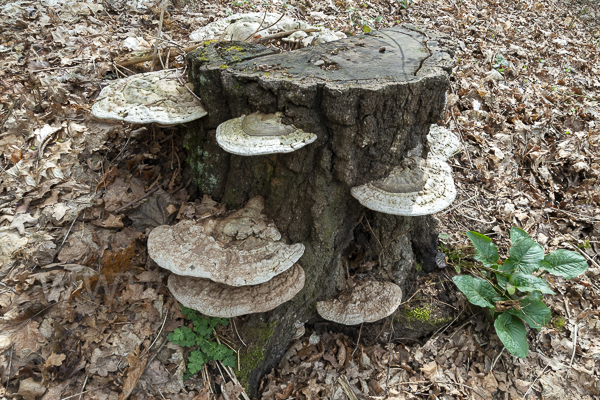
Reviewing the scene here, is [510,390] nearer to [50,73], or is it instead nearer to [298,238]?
[298,238]

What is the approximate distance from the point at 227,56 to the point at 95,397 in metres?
3.27

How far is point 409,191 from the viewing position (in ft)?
9.92

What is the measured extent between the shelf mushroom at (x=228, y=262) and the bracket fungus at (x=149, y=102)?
0.98 m

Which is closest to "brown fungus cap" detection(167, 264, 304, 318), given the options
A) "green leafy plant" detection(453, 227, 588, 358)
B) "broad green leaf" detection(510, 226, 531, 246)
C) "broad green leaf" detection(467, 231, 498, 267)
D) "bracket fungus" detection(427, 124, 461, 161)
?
"green leafy plant" detection(453, 227, 588, 358)

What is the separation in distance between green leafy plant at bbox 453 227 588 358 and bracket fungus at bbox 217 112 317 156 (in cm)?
238

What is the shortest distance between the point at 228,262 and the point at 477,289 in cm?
272

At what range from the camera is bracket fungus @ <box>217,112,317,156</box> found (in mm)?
2504

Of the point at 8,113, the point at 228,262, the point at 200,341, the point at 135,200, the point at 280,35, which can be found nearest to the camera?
the point at 228,262

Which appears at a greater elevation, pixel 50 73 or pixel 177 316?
pixel 50 73

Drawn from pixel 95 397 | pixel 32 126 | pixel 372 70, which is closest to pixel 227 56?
pixel 372 70

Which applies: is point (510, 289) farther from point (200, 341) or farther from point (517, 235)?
point (200, 341)

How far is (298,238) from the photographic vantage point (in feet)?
10.8

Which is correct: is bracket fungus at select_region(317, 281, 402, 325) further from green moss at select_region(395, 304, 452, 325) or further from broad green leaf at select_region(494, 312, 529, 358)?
broad green leaf at select_region(494, 312, 529, 358)

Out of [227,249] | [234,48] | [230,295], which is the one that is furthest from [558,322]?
[234,48]
